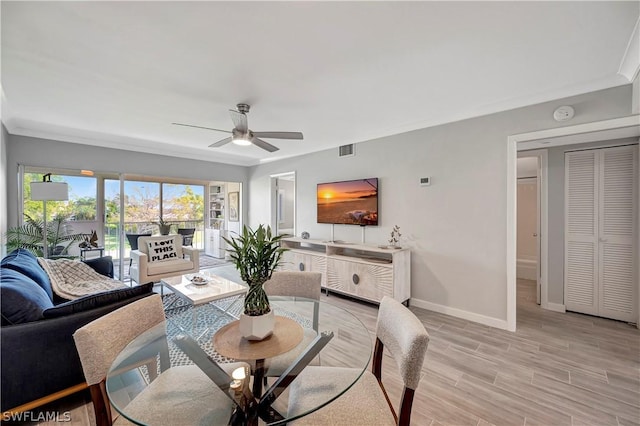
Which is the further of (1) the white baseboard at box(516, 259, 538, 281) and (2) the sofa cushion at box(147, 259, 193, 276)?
(1) the white baseboard at box(516, 259, 538, 281)

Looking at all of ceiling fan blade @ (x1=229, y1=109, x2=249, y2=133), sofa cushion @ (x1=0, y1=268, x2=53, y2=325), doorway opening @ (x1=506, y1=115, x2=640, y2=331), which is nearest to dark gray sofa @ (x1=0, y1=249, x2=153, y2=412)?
sofa cushion @ (x1=0, y1=268, x2=53, y2=325)

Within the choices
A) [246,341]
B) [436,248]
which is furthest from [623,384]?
[246,341]

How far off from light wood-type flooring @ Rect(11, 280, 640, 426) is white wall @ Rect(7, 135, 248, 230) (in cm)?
393

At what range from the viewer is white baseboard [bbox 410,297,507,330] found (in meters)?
2.99

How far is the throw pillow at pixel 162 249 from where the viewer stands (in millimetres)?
4339

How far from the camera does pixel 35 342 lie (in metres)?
1.66

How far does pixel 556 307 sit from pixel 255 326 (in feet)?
13.5

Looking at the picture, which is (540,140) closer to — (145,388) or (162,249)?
(145,388)

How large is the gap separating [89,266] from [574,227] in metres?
6.37

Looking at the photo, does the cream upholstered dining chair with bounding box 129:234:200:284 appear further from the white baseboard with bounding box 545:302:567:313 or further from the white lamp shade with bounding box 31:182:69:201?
the white baseboard with bounding box 545:302:567:313

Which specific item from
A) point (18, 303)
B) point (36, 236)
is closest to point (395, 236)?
point (18, 303)

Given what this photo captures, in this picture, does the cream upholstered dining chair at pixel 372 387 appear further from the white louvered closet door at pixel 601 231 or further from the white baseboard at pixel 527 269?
the white baseboard at pixel 527 269

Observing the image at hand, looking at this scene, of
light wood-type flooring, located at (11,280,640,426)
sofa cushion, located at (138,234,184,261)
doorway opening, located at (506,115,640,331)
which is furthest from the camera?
sofa cushion, located at (138,234,184,261)

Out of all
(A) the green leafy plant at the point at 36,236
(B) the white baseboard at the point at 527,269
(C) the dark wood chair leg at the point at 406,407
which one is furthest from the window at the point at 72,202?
(B) the white baseboard at the point at 527,269
